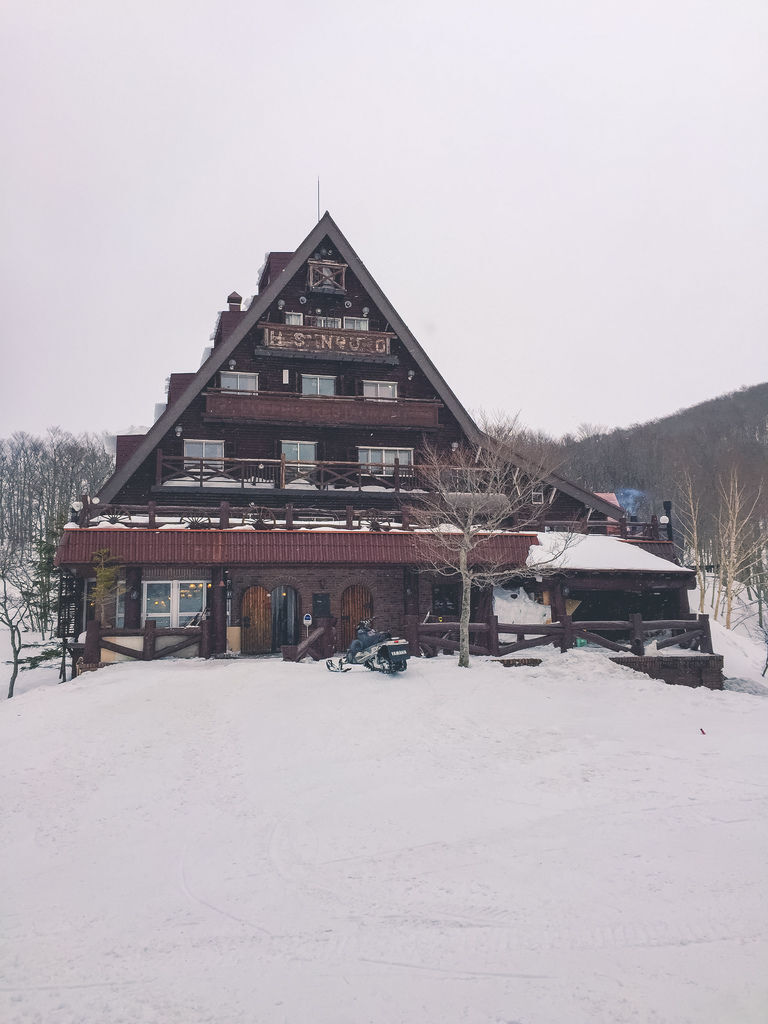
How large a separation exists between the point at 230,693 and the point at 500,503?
1055cm

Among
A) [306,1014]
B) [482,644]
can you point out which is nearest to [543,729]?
[482,644]

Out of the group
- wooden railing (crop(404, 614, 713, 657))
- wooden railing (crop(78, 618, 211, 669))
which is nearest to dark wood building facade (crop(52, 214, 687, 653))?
wooden railing (crop(78, 618, 211, 669))

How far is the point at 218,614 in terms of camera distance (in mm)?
18469

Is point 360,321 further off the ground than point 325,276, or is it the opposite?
point 325,276

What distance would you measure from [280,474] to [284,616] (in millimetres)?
5619

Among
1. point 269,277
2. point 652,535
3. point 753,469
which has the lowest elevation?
point 652,535

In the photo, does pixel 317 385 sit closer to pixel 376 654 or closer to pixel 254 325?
pixel 254 325

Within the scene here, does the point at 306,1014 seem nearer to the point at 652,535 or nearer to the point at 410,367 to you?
the point at 652,535

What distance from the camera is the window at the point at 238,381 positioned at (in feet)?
81.5

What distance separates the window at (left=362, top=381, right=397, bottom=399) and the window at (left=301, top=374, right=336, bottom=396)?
4.55 feet

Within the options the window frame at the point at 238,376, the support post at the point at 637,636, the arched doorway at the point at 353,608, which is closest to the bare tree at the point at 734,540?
the support post at the point at 637,636

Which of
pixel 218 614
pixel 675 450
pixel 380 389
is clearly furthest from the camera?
pixel 675 450

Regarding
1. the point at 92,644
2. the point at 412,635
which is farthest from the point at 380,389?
the point at 92,644

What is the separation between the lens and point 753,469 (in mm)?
55062
